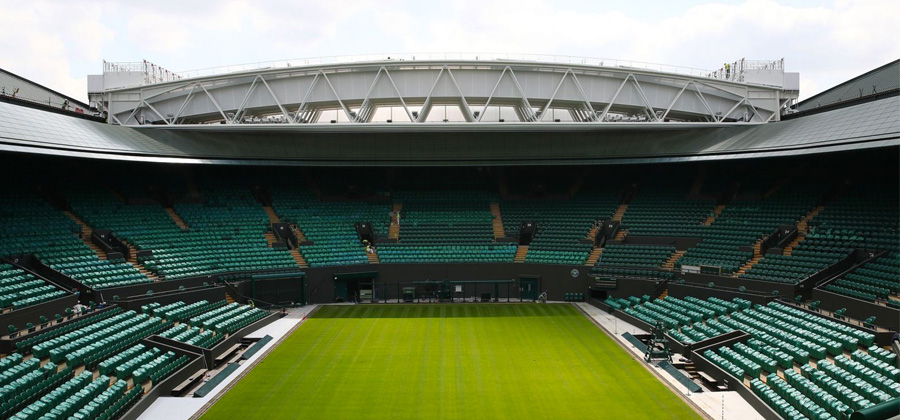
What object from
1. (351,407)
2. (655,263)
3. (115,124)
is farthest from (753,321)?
(115,124)

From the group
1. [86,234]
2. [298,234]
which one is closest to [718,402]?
[298,234]

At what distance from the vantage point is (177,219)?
39.7m

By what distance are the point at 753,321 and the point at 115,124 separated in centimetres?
4104

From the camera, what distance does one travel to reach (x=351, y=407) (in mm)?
18219

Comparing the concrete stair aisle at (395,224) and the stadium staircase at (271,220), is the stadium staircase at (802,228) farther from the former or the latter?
the stadium staircase at (271,220)

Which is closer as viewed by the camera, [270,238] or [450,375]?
[450,375]

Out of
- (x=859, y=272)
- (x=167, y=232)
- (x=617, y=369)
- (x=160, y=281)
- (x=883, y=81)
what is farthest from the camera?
(x=167, y=232)

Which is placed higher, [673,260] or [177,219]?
[177,219]

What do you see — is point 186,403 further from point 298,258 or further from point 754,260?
point 754,260

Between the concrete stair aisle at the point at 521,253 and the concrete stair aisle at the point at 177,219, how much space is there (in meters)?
24.8

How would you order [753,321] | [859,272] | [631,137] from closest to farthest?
[753,321]
[859,272]
[631,137]

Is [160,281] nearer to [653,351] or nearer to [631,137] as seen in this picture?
[653,351]

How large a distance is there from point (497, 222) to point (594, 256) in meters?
9.41

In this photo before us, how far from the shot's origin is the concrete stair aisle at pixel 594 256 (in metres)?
38.4
